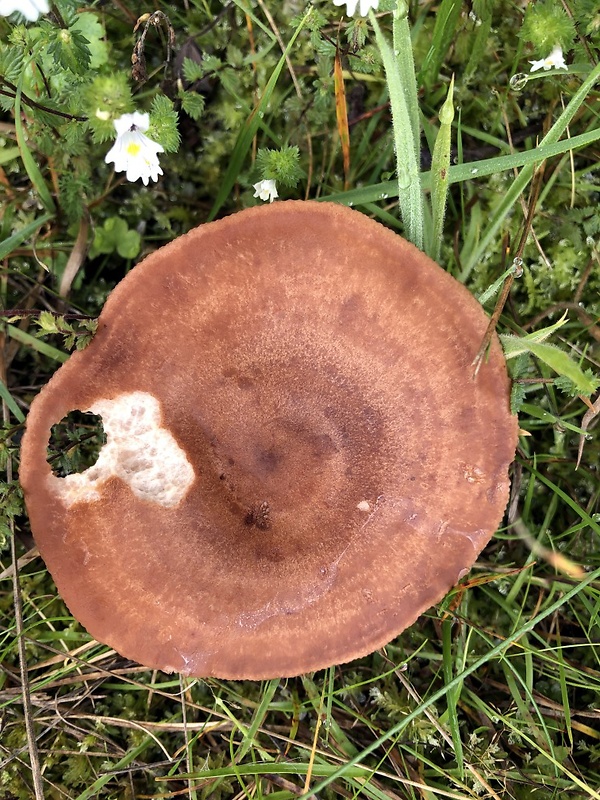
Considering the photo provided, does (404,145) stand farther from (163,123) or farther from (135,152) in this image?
(135,152)

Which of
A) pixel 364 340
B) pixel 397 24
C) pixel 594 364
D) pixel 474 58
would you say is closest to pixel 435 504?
pixel 364 340

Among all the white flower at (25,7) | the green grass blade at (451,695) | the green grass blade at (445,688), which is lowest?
the green grass blade at (451,695)

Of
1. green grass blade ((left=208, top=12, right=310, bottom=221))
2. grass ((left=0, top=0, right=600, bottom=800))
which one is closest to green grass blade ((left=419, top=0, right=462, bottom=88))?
grass ((left=0, top=0, right=600, bottom=800))

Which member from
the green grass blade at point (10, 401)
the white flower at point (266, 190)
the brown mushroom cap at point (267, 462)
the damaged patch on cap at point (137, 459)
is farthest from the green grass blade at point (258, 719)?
the white flower at point (266, 190)

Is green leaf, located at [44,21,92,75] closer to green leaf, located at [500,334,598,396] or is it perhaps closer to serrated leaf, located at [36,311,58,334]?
serrated leaf, located at [36,311,58,334]

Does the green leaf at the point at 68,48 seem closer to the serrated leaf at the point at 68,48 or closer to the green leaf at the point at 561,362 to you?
the serrated leaf at the point at 68,48
